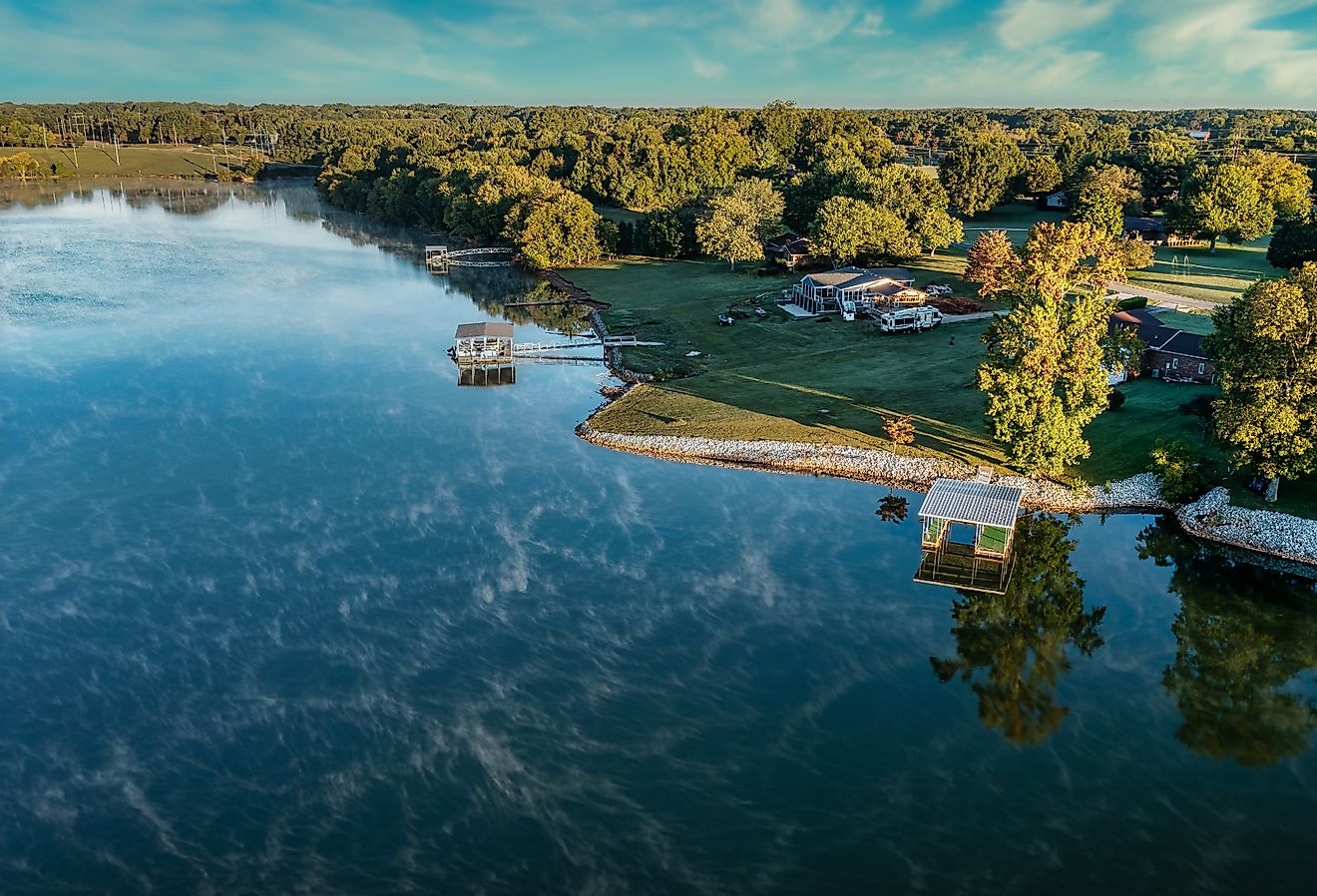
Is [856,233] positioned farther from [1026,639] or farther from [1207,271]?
[1026,639]

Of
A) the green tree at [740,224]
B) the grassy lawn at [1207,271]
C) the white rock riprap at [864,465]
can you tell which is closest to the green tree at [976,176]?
the grassy lawn at [1207,271]

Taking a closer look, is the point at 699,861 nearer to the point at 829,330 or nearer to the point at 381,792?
the point at 381,792

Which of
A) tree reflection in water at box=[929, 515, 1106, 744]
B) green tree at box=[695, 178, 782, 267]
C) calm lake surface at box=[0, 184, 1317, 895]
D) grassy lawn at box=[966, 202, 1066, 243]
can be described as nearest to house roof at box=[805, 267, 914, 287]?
green tree at box=[695, 178, 782, 267]

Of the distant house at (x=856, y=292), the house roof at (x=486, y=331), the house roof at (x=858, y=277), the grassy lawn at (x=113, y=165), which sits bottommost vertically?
the house roof at (x=486, y=331)

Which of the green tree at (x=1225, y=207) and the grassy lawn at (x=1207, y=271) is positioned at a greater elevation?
the green tree at (x=1225, y=207)

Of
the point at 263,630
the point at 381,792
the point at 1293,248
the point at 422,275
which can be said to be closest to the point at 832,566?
the point at 381,792

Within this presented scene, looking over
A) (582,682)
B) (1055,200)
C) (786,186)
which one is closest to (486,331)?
(582,682)

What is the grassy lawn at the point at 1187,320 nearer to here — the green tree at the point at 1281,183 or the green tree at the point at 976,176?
the green tree at the point at 1281,183
